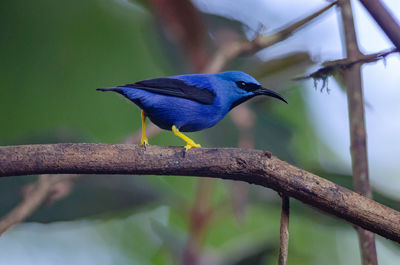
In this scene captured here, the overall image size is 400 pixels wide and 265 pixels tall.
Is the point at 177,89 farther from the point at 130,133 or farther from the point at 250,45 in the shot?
the point at 130,133

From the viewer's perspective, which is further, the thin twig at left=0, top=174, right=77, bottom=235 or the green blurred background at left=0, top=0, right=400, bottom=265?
the green blurred background at left=0, top=0, right=400, bottom=265

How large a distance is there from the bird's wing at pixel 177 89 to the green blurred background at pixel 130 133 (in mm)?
627

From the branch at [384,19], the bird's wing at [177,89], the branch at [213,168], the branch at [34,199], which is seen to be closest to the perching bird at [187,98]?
the bird's wing at [177,89]

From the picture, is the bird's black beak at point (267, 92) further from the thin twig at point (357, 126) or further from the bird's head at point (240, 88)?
the thin twig at point (357, 126)

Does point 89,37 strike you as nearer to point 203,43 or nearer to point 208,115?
point 203,43

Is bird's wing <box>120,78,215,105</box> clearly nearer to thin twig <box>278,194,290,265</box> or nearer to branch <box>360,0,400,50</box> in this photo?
thin twig <box>278,194,290,265</box>

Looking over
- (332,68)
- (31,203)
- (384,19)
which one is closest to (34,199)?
(31,203)

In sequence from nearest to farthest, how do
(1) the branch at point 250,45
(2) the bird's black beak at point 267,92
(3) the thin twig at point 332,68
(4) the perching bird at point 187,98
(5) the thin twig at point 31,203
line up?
(3) the thin twig at point 332,68, (5) the thin twig at point 31,203, (4) the perching bird at point 187,98, (2) the bird's black beak at point 267,92, (1) the branch at point 250,45

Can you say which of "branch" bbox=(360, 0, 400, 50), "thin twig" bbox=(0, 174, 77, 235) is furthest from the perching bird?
"branch" bbox=(360, 0, 400, 50)

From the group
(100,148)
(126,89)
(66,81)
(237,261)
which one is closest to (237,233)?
(237,261)

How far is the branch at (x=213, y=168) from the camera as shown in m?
1.98

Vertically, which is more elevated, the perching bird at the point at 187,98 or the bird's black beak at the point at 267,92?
the bird's black beak at the point at 267,92

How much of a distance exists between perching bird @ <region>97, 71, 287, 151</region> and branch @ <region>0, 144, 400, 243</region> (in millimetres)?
760

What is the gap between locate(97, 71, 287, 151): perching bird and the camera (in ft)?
9.73
